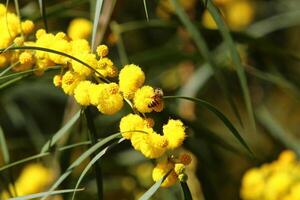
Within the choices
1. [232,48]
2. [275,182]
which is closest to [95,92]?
[232,48]

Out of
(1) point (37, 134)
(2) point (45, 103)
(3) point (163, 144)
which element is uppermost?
(2) point (45, 103)

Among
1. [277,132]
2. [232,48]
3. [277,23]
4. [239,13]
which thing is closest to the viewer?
[232,48]

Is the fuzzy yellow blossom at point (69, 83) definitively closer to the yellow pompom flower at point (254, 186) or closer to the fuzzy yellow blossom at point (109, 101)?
the fuzzy yellow blossom at point (109, 101)

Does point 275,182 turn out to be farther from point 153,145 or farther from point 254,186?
point 153,145

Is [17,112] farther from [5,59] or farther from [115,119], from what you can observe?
[5,59]

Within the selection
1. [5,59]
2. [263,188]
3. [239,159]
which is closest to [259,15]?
[239,159]

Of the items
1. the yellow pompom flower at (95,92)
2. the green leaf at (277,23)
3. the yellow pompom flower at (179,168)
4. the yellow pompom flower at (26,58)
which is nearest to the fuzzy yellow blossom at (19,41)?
the yellow pompom flower at (26,58)
